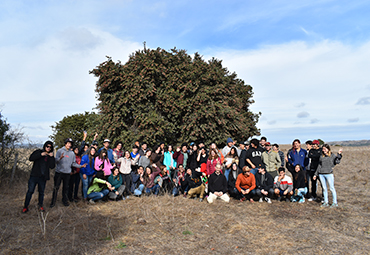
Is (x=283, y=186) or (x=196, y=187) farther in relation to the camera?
(x=196, y=187)

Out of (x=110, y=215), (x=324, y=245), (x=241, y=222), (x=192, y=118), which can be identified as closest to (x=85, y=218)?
(x=110, y=215)

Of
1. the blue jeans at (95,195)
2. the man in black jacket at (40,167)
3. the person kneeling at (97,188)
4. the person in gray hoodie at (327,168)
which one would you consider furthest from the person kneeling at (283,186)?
the man in black jacket at (40,167)

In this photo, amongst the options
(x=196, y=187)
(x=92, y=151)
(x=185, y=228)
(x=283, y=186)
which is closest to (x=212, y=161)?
(x=196, y=187)

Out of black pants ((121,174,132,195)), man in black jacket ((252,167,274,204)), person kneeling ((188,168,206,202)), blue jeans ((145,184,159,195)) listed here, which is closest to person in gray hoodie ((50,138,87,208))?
black pants ((121,174,132,195))

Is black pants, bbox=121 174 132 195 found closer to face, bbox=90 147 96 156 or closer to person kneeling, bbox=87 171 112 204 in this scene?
person kneeling, bbox=87 171 112 204

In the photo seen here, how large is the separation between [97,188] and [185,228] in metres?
3.77

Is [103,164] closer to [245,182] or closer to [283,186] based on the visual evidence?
[245,182]

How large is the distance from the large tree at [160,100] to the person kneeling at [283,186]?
21.4ft

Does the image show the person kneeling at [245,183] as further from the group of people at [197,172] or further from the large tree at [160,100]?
the large tree at [160,100]

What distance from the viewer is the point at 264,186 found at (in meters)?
9.09

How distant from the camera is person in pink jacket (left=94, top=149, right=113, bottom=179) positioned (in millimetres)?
8756

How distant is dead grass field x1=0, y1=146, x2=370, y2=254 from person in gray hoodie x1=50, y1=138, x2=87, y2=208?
1.41ft

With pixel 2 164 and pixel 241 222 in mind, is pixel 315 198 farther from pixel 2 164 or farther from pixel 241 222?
pixel 2 164

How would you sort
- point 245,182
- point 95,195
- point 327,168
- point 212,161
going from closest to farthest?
point 327,168
point 95,195
point 245,182
point 212,161
